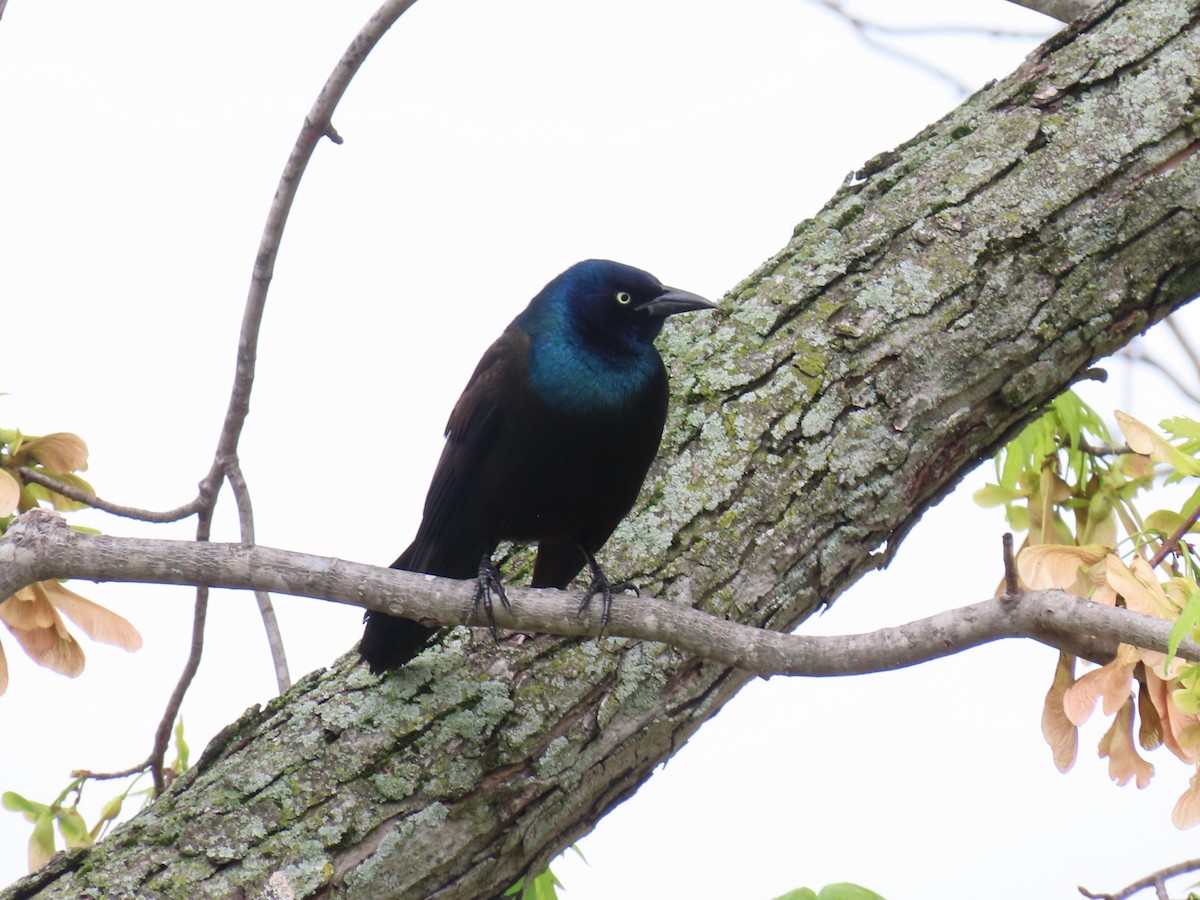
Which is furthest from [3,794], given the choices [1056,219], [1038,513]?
[1056,219]

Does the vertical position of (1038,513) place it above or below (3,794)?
below

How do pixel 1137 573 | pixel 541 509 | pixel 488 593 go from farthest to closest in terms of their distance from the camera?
pixel 541 509, pixel 488 593, pixel 1137 573

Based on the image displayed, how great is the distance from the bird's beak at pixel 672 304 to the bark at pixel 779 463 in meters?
0.09

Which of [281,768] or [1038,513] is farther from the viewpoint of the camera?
[1038,513]

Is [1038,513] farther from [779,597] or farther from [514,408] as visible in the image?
[514,408]

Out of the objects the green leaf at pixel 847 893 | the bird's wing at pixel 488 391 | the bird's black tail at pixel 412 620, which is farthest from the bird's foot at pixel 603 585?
the green leaf at pixel 847 893

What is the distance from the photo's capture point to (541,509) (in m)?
3.11

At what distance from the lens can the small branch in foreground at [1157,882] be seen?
249 cm

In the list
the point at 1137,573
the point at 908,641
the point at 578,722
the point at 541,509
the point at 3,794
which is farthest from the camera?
the point at 3,794

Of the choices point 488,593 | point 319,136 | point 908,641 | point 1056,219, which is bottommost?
point 908,641

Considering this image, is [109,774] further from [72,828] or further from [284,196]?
[284,196]

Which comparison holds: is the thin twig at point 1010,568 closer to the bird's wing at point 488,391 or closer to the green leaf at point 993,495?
the green leaf at point 993,495

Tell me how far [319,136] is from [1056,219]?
1749mm

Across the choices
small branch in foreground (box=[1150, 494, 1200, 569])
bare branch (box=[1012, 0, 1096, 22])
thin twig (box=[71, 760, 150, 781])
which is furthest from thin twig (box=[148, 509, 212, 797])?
bare branch (box=[1012, 0, 1096, 22])
